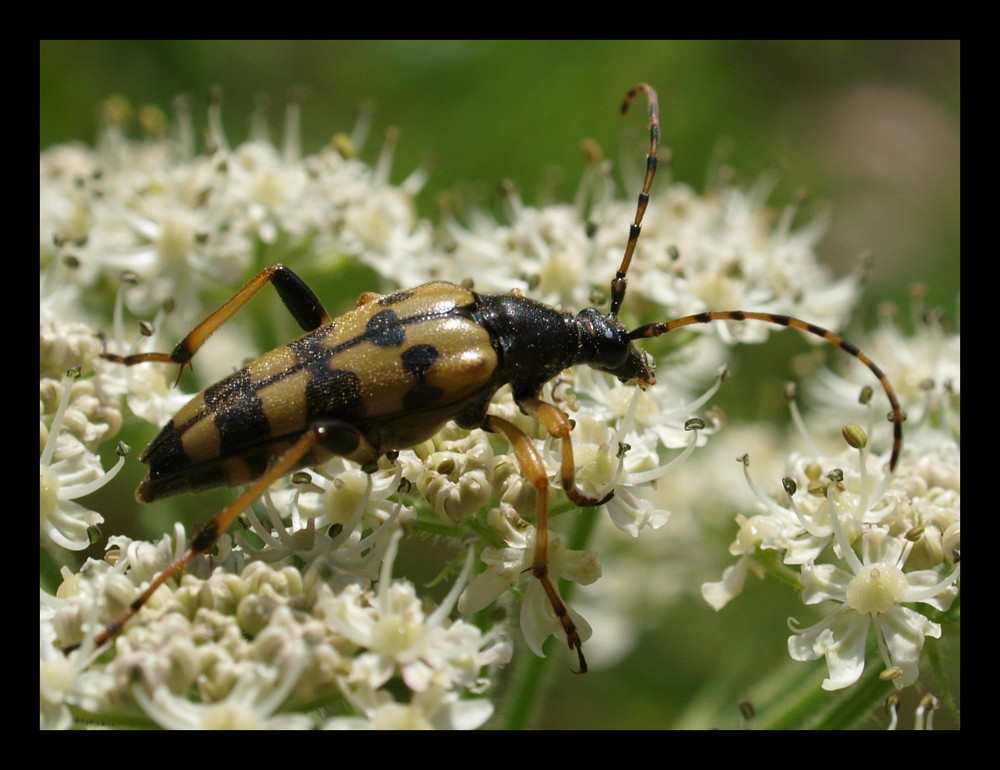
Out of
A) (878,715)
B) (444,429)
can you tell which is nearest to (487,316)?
(444,429)

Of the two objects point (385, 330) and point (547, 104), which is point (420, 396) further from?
point (547, 104)

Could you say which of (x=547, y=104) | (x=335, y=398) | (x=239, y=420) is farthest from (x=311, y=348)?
(x=547, y=104)

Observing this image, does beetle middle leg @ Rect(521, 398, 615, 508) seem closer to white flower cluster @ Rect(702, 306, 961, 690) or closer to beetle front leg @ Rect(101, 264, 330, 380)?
white flower cluster @ Rect(702, 306, 961, 690)

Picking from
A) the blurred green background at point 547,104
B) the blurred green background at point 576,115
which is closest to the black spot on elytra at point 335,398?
the blurred green background at point 576,115
